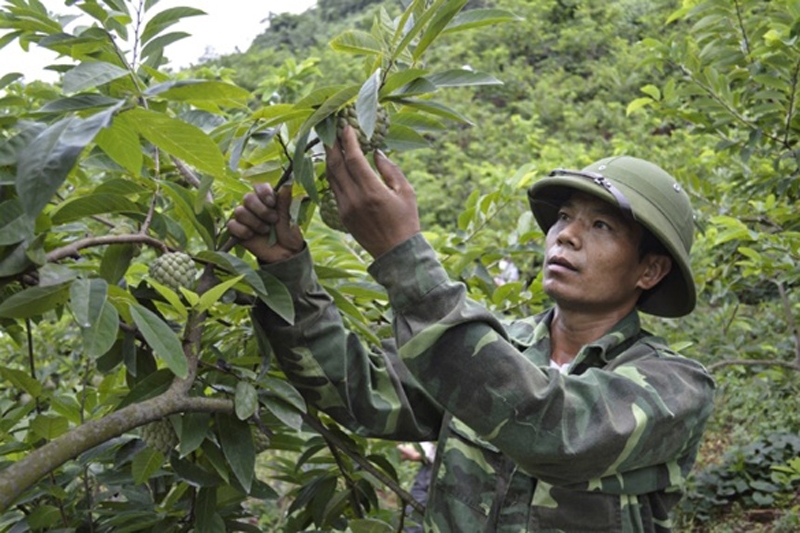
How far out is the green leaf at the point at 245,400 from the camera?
149 cm

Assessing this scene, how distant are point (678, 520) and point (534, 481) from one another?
389cm

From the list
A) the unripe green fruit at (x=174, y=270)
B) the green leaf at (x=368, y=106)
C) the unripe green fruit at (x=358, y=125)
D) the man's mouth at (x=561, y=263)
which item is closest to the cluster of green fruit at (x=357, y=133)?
the unripe green fruit at (x=358, y=125)

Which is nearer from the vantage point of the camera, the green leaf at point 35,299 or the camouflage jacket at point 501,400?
the green leaf at point 35,299

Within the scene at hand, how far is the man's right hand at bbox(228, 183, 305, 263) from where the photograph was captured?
157 centimetres

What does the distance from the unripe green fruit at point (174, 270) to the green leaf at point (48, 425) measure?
371 mm

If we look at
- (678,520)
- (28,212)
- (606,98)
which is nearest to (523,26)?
(606,98)

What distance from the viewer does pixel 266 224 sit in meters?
1.59

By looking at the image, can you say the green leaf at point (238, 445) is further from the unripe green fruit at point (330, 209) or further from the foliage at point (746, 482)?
the foliage at point (746, 482)

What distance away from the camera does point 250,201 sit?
156 cm

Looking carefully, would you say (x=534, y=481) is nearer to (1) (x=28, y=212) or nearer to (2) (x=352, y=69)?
(1) (x=28, y=212)

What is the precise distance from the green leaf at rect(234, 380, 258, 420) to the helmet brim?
2.17ft

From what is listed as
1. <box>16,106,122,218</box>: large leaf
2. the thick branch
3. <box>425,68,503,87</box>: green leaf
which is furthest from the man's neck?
<box>16,106,122,218</box>: large leaf

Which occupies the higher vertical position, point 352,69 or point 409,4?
point 409,4

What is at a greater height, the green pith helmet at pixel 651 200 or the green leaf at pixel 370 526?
the green pith helmet at pixel 651 200
